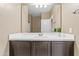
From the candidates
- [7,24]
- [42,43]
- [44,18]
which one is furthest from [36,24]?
[7,24]

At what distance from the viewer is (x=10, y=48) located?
4.37 ft

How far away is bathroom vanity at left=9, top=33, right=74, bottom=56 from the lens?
4.47 ft

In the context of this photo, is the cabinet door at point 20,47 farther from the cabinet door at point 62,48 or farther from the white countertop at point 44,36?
the cabinet door at point 62,48

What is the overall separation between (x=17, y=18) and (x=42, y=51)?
48 cm

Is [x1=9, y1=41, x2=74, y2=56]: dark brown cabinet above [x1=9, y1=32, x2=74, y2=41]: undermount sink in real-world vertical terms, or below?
below

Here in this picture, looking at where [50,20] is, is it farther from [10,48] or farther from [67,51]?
[10,48]

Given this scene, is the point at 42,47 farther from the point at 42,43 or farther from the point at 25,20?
the point at 25,20

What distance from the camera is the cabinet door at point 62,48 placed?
1.37 metres

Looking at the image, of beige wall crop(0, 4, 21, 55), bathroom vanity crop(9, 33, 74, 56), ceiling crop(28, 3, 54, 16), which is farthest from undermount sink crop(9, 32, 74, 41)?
ceiling crop(28, 3, 54, 16)

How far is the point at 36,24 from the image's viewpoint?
56.2 inches

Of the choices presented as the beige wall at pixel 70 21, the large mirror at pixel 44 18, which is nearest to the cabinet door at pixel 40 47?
the large mirror at pixel 44 18

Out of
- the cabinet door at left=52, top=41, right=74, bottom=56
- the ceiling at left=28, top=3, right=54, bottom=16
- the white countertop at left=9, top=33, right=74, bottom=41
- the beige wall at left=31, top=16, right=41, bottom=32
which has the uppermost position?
the ceiling at left=28, top=3, right=54, bottom=16

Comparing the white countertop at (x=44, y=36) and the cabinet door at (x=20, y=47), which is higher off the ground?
the white countertop at (x=44, y=36)

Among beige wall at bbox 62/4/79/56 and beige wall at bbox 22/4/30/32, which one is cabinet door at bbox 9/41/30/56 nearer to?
beige wall at bbox 22/4/30/32
